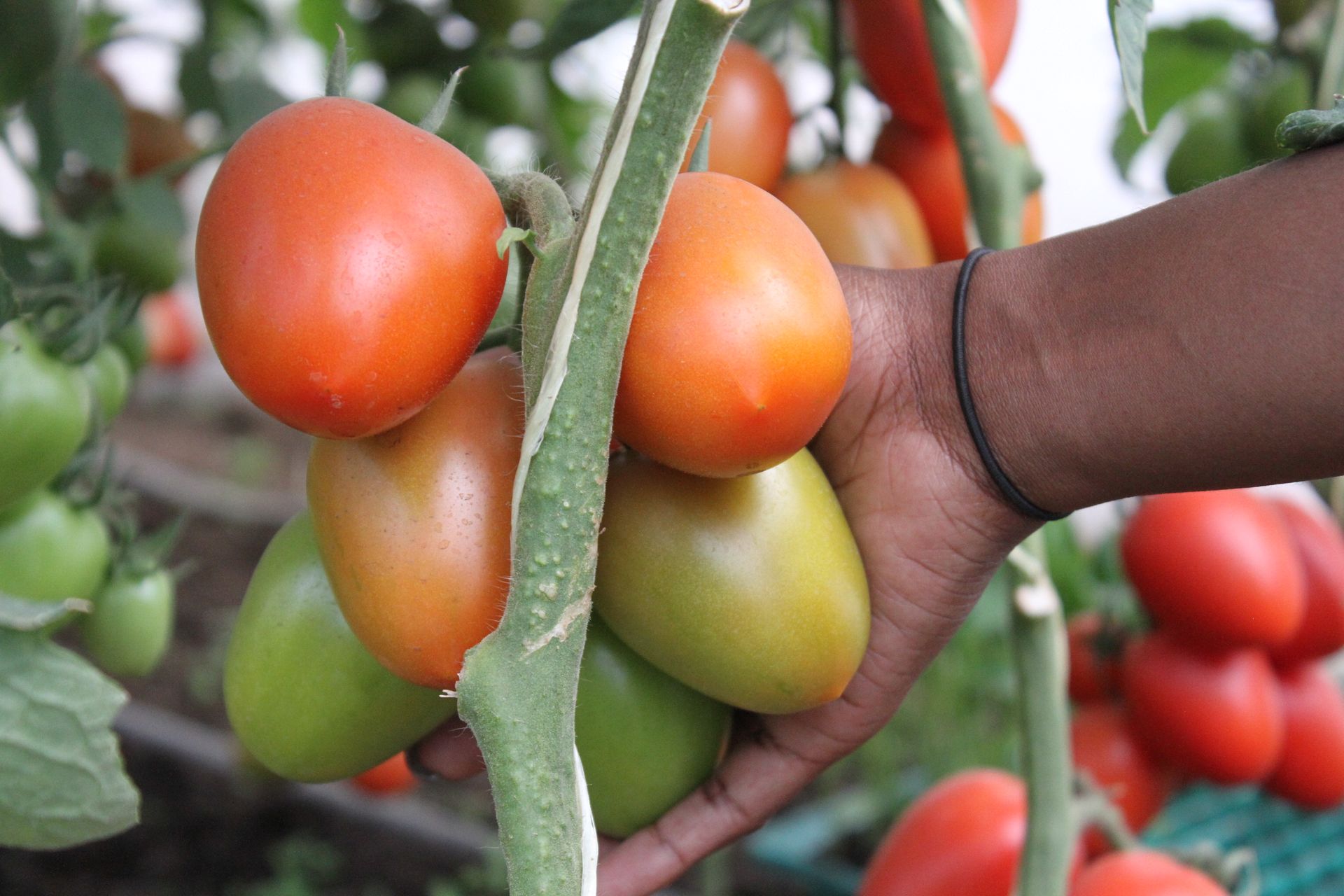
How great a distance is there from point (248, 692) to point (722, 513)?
302 mm

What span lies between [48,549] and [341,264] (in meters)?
0.50

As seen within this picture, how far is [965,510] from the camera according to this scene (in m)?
0.72

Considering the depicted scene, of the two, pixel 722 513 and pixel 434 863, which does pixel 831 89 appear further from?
pixel 434 863

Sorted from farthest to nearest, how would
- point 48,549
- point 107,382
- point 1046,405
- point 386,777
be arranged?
point 386,777 → point 107,382 → point 48,549 → point 1046,405

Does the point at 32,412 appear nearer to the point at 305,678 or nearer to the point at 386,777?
the point at 305,678

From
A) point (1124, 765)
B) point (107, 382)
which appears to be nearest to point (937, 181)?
point (107, 382)

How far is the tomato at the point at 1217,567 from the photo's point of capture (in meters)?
1.22

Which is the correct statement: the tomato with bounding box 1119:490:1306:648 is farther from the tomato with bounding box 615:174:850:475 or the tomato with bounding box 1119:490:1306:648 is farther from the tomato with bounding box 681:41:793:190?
the tomato with bounding box 615:174:850:475

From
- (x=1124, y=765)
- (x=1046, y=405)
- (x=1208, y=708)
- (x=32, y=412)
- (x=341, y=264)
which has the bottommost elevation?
(x=1124, y=765)

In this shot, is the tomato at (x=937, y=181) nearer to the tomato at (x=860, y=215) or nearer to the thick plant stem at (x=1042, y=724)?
the tomato at (x=860, y=215)

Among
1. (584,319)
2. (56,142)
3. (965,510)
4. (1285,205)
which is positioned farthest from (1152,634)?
(56,142)

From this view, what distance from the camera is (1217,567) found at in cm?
123

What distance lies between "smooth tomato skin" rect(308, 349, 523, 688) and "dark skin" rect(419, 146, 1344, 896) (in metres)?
0.22

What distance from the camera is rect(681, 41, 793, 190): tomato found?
799 mm
